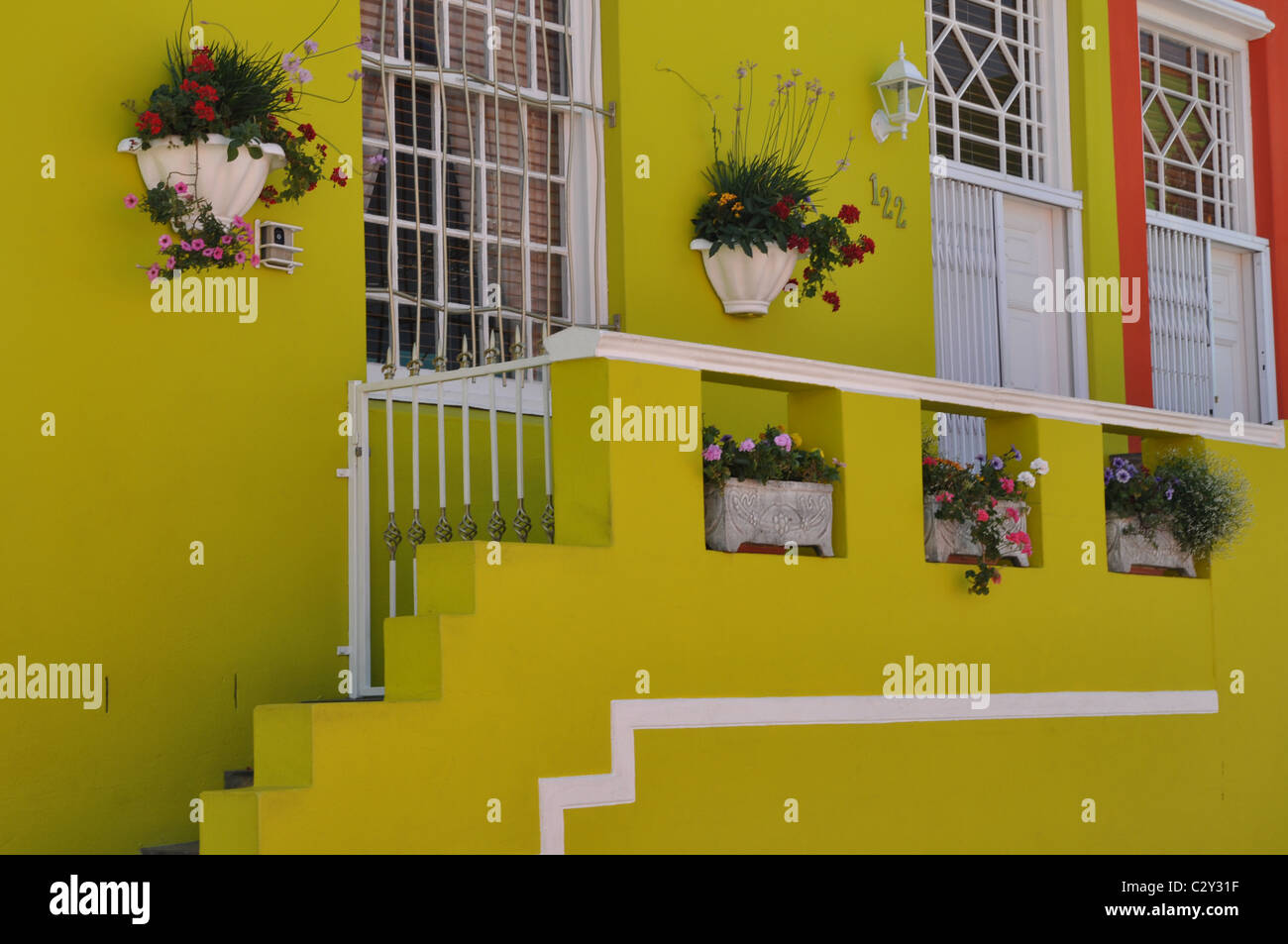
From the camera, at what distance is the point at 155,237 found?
238 inches

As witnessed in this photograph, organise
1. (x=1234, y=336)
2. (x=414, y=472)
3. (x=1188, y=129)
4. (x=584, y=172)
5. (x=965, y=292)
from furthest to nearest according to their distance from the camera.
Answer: (x=1234, y=336)
(x=1188, y=129)
(x=965, y=292)
(x=584, y=172)
(x=414, y=472)

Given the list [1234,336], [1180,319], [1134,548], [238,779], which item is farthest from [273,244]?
[1234,336]

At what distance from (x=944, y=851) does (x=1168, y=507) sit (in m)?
2.31

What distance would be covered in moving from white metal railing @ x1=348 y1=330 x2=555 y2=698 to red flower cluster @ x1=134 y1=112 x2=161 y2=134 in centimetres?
120

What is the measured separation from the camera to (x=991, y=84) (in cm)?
974

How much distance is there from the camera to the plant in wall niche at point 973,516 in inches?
271

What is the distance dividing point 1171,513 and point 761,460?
2.78 meters

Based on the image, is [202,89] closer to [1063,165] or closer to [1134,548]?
[1134,548]

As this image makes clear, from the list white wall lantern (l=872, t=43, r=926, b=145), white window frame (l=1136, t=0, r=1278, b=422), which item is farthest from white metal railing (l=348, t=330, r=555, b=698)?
white window frame (l=1136, t=0, r=1278, b=422)

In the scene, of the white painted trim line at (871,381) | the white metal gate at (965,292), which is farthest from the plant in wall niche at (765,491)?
the white metal gate at (965,292)

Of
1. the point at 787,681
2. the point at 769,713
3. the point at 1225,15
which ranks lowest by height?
the point at 769,713

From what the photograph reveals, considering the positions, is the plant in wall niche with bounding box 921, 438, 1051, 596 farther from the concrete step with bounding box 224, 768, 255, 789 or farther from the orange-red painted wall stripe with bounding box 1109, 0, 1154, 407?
the orange-red painted wall stripe with bounding box 1109, 0, 1154, 407
